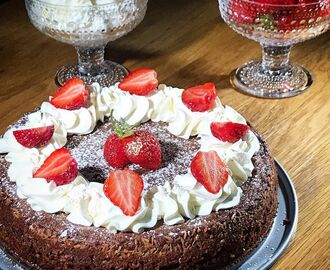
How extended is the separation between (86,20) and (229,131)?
1.98 feet

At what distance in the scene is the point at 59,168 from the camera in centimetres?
135

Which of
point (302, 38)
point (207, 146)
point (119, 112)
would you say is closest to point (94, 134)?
point (119, 112)

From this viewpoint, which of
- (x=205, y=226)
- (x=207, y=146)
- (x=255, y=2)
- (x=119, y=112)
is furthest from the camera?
(x=255, y=2)

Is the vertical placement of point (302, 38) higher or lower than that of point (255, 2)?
lower

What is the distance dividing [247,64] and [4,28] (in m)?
0.77

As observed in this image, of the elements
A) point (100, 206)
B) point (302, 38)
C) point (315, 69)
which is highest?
point (100, 206)

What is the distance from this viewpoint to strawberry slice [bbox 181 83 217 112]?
61.8 inches

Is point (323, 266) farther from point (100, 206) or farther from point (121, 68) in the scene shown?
point (121, 68)

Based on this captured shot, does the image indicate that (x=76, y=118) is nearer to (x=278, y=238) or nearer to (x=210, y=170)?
(x=210, y=170)

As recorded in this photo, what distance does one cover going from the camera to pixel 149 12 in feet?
7.82

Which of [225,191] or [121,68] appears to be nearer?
[225,191]

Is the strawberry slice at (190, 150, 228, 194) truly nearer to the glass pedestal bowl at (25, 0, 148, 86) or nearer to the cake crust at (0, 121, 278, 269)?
the cake crust at (0, 121, 278, 269)

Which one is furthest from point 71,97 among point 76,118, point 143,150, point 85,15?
point 85,15

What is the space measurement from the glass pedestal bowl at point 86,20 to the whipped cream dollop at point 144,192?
0.30 meters
